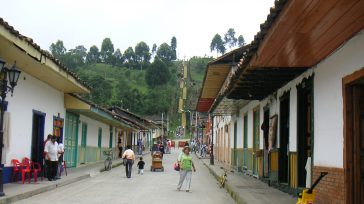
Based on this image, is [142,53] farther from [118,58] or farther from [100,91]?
[100,91]

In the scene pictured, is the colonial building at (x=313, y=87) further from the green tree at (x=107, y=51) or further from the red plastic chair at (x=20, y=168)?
the green tree at (x=107, y=51)

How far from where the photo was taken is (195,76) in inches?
5773

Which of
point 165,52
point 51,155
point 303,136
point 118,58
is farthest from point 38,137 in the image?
point 165,52

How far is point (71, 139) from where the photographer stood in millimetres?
25656

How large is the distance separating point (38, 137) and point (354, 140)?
1322cm

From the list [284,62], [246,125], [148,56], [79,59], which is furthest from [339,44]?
[148,56]

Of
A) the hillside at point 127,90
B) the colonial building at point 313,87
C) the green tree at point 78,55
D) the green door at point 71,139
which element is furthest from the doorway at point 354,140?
the green tree at point 78,55

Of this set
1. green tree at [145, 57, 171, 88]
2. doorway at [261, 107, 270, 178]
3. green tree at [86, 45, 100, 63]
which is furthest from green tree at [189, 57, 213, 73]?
doorway at [261, 107, 270, 178]

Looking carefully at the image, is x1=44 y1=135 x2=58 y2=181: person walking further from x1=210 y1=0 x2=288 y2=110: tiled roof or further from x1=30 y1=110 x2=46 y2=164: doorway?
x1=210 y1=0 x2=288 y2=110: tiled roof

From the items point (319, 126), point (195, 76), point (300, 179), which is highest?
point (195, 76)

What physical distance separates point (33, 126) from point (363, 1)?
1457 cm

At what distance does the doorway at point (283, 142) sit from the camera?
49.6 ft

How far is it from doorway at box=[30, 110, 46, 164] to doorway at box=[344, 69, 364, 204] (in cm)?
1257

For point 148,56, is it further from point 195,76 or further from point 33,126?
point 33,126
